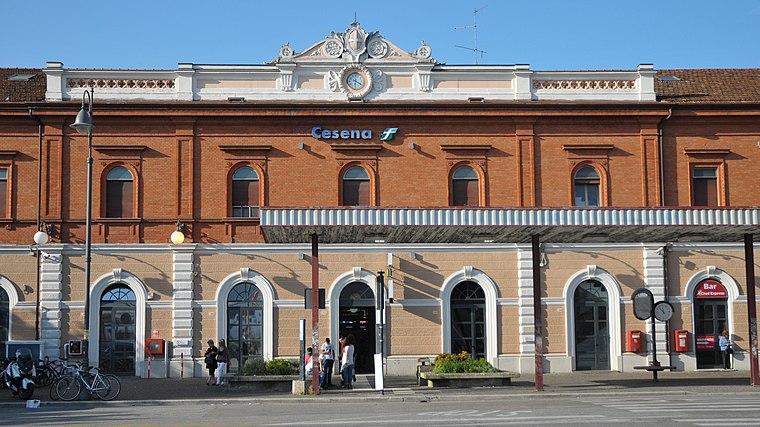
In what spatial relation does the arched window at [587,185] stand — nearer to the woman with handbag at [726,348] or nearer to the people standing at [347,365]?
the woman with handbag at [726,348]

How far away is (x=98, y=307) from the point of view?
1209 inches

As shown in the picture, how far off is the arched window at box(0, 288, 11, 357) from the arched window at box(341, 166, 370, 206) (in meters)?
11.6

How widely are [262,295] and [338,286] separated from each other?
2.57m

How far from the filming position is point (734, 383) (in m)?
26.0

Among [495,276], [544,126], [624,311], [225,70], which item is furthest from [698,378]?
[225,70]

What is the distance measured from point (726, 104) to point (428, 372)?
582 inches

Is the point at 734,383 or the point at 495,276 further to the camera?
the point at 495,276

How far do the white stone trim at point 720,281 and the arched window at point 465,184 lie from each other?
26.1 ft

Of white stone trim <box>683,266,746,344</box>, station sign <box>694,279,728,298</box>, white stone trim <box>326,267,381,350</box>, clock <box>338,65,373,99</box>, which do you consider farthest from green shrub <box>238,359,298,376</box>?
station sign <box>694,279,728,298</box>

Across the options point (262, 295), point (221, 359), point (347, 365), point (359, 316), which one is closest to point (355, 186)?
point (359, 316)

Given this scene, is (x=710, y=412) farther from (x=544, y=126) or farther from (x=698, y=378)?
(x=544, y=126)

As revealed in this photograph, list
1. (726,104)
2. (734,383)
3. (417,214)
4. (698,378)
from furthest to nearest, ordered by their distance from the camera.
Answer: (726,104) < (698,378) < (734,383) < (417,214)

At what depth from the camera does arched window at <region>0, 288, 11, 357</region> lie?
99.7 feet

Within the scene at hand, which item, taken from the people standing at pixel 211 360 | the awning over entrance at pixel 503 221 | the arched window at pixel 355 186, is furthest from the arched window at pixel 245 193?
the awning over entrance at pixel 503 221
